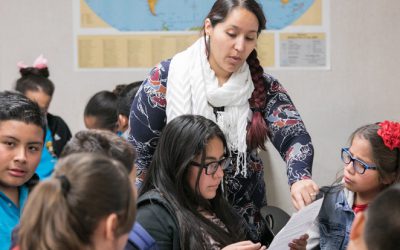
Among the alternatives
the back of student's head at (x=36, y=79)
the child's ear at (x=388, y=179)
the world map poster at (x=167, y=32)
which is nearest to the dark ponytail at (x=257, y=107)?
the child's ear at (x=388, y=179)

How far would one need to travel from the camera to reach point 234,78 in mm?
2129

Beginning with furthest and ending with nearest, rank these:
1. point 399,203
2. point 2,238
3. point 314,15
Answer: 1. point 314,15
2. point 2,238
3. point 399,203

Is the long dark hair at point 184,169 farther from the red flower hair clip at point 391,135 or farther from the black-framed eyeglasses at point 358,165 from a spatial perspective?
the red flower hair clip at point 391,135

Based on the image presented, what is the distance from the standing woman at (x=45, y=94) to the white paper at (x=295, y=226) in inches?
68.9

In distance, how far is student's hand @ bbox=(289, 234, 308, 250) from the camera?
191cm

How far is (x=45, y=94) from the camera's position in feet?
11.2

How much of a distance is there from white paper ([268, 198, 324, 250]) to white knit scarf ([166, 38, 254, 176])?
0.30 m

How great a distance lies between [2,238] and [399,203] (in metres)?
1.14

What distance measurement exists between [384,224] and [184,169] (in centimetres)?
78

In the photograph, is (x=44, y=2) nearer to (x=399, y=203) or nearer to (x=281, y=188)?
(x=281, y=188)

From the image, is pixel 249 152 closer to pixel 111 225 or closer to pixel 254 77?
pixel 254 77

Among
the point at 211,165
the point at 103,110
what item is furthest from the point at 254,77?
the point at 103,110

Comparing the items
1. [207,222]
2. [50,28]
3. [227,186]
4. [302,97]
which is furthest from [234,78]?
[50,28]

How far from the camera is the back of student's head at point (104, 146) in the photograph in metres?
1.58
